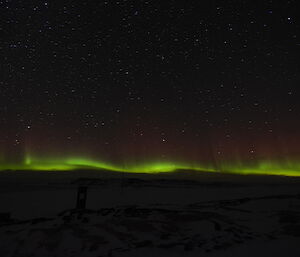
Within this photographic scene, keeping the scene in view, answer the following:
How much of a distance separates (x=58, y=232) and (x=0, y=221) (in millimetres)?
4220

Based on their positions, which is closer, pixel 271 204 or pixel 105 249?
pixel 105 249

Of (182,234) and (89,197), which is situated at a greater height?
(89,197)

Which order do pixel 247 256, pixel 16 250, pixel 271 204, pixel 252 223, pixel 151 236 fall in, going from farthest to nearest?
pixel 271 204, pixel 252 223, pixel 151 236, pixel 16 250, pixel 247 256

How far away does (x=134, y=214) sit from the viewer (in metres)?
19.9

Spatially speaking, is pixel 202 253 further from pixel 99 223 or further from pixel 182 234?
pixel 99 223

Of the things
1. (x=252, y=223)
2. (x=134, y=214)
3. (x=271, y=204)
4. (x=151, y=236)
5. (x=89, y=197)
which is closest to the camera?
(x=151, y=236)

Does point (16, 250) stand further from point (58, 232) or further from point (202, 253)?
point (202, 253)

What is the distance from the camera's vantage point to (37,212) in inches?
864

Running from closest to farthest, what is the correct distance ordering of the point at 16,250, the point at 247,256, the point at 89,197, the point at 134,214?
the point at 247,256
the point at 16,250
the point at 134,214
the point at 89,197

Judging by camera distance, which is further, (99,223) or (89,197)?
(89,197)

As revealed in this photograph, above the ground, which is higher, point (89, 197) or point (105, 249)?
point (89, 197)

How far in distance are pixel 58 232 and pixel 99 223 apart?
8.32 feet

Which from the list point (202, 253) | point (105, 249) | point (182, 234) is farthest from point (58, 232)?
point (202, 253)

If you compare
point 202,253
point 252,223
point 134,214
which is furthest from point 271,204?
point 202,253
